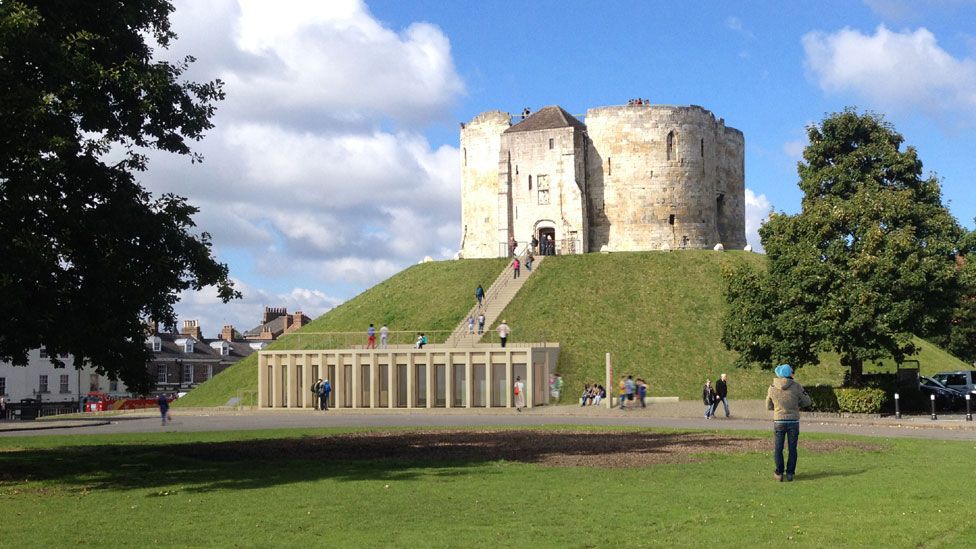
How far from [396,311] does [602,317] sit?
1377cm

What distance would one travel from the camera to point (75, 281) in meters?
22.8

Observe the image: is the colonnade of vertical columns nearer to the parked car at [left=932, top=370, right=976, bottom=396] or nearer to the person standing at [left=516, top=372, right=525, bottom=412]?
the person standing at [left=516, top=372, right=525, bottom=412]

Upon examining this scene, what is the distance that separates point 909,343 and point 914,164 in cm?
948

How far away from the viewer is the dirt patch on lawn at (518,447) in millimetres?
24391

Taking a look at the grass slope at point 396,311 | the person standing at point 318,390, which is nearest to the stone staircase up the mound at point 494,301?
the grass slope at point 396,311

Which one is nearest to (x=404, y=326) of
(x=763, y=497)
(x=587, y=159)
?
(x=587, y=159)

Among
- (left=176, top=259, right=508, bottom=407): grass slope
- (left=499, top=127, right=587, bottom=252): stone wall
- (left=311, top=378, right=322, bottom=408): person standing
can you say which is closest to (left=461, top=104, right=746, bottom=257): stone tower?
(left=499, top=127, right=587, bottom=252): stone wall

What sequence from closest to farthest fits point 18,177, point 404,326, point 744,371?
point 18,177, point 744,371, point 404,326

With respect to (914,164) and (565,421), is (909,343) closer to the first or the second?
(914,164)

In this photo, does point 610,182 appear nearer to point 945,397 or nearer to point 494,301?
point 494,301

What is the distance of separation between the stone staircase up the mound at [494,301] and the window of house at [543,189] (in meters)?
6.45

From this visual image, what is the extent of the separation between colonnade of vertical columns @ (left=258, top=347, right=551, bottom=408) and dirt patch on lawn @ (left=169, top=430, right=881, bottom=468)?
67.6ft

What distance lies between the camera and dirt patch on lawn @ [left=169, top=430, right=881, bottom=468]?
80.0 ft

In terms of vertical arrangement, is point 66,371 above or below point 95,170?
below
